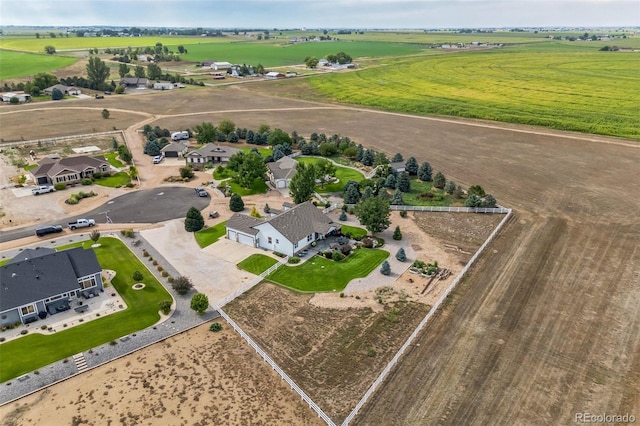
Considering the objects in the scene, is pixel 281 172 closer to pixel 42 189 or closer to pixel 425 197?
pixel 425 197

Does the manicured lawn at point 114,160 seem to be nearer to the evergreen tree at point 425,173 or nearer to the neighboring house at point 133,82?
the evergreen tree at point 425,173

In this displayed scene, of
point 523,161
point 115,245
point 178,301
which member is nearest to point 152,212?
point 115,245

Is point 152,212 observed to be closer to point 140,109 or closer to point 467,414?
point 467,414

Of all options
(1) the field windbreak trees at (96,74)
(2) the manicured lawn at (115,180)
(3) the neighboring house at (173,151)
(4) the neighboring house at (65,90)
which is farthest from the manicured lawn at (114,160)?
(1) the field windbreak trees at (96,74)

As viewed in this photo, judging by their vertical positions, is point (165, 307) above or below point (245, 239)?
above

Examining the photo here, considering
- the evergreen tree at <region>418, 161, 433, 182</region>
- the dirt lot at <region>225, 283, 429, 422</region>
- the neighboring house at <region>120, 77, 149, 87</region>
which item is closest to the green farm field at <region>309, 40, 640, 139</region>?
the evergreen tree at <region>418, 161, 433, 182</region>

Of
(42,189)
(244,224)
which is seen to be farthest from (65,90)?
(244,224)
